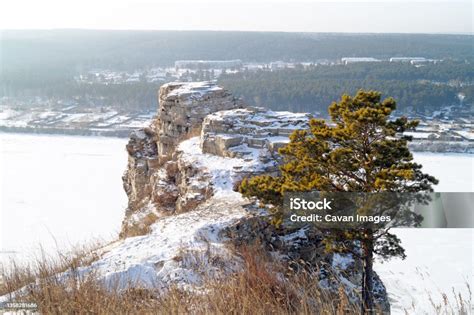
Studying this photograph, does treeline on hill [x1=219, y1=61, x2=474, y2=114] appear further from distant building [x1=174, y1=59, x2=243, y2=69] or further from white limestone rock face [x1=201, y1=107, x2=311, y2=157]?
white limestone rock face [x1=201, y1=107, x2=311, y2=157]

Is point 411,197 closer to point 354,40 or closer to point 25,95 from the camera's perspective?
point 25,95

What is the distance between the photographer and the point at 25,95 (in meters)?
92.2

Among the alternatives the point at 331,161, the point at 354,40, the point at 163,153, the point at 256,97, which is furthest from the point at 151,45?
the point at 331,161

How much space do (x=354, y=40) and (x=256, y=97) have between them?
104m

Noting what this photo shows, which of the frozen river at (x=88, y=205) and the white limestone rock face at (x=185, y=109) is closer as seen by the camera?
the white limestone rock face at (x=185, y=109)

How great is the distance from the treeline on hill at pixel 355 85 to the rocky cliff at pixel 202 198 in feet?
166

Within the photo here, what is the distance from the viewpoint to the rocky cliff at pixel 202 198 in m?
7.04

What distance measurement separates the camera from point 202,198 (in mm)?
10844

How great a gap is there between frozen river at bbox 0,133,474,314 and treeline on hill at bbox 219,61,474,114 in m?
25.6

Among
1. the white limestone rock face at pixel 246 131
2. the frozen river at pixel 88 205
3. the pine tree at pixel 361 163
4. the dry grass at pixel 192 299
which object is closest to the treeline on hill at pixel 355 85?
the frozen river at pixel 88 205

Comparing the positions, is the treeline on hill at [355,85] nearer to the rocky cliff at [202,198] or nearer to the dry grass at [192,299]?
the rocky cliff at [202,198]

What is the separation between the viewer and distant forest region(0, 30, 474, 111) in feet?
233

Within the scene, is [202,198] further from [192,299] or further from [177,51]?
[177,51]

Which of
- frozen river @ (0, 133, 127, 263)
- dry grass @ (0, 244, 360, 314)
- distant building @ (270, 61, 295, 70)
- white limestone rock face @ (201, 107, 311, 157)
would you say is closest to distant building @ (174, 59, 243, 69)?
distant building @ (270, 61, 295, 70)
